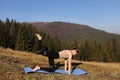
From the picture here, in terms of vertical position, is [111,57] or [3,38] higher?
[3,38]

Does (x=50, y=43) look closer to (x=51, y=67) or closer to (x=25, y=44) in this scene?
(x=25, y=44)

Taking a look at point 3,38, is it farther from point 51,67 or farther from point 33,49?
point 51,67

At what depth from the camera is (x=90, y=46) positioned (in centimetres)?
12175

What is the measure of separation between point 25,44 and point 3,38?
46.7 ft

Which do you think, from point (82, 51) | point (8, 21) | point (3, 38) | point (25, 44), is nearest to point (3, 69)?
point (3, 38)

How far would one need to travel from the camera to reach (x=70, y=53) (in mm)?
16844

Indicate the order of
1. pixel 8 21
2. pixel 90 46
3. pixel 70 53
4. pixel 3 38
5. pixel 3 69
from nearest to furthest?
pixel 3 69 < pixel 70 53 < pixel 3 38 < pixel 90 46 < pixel 8 21

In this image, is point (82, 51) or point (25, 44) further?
point (82, 51)

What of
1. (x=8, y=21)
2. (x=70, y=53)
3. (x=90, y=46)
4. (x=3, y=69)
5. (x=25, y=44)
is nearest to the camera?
(x=3, y=69)

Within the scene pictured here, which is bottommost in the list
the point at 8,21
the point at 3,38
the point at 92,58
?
the point at 92,58

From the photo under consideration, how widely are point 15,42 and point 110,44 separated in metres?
48.0

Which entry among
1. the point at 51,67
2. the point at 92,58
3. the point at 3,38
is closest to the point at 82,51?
the point at 92,58

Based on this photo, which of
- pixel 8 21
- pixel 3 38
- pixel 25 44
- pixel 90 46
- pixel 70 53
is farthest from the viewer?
pixel 8 21

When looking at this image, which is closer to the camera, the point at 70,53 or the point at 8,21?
the point at 70,53
